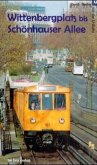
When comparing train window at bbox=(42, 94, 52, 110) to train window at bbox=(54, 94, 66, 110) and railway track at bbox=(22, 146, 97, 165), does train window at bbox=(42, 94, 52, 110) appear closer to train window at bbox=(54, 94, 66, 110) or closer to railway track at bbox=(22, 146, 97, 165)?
train window at bbox=(54, 94, 66, 110)

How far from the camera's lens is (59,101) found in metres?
23.7

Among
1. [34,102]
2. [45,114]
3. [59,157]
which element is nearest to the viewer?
[59,157]

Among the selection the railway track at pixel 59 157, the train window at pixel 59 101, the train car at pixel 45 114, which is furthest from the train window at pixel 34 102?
the railway track at pixel 59 157

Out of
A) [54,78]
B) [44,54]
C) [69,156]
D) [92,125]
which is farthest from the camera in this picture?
[44,54]

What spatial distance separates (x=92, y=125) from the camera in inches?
1391

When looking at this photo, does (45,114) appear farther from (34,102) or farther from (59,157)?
(59,157)

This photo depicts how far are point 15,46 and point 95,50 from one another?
6724 millimetres

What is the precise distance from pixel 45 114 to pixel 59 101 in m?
0.86

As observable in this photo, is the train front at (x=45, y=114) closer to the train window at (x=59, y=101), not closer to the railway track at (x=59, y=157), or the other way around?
the train window at (x=59, y=101)

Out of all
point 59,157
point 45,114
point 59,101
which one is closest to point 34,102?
point 45,114

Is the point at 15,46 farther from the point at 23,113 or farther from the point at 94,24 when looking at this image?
the point at 23,113

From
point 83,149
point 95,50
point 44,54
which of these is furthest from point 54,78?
point 83,149

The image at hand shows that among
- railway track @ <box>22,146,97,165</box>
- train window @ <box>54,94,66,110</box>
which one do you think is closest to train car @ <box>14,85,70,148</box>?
train window @ <box>54,94,66,110</box>

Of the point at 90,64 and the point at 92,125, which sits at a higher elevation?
the point at 90,64
